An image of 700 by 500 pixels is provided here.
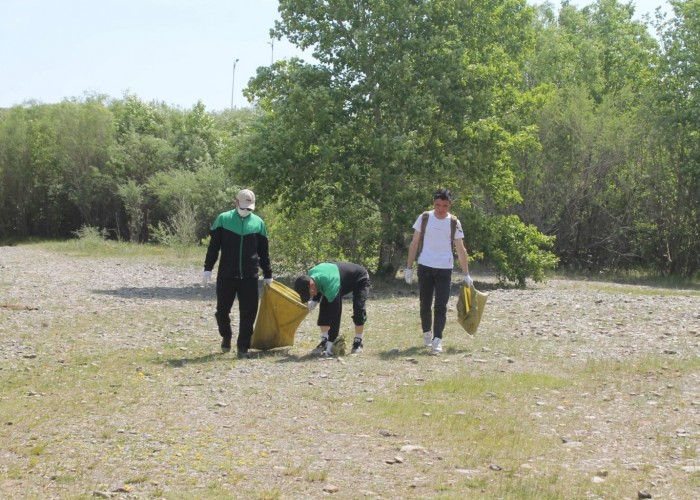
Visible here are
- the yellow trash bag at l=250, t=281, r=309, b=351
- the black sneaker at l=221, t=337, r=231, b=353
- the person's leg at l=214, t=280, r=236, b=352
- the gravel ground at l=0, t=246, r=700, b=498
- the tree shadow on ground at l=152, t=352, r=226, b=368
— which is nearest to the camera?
the gravel ground at l=0, t=246, r=700, b=498

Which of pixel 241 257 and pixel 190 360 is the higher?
pixel 241 257

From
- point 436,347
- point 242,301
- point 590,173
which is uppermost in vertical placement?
point 590,173

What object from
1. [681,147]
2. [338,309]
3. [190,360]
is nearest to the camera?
[338,309]

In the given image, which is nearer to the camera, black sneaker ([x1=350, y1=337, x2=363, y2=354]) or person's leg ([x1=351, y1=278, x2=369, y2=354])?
person's leg ([x1=351, y1=278, x2=369, y2=354])

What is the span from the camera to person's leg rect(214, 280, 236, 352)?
43.8 feet

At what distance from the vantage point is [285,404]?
406 inches

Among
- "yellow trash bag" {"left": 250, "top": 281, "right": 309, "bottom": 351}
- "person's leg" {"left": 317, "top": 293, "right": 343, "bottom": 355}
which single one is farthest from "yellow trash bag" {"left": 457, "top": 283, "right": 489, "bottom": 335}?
"yellow trash bag" {"left": 250, "top": 281, "right": 309, "bottom": 351}

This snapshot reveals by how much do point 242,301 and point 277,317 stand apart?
2.04 ft

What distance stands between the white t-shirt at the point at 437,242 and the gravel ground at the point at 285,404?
141 cm

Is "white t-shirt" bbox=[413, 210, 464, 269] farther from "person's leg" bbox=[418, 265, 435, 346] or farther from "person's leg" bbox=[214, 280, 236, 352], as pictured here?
"person's leg" bbox=[214, 280, 236, 352]

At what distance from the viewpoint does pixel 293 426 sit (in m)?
9.28

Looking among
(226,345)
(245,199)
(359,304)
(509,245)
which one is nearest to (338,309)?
(359,304)

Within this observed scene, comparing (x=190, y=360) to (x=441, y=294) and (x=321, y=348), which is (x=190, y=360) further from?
(x=441, y=294)

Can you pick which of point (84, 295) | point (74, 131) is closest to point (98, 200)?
point (74, 131)
